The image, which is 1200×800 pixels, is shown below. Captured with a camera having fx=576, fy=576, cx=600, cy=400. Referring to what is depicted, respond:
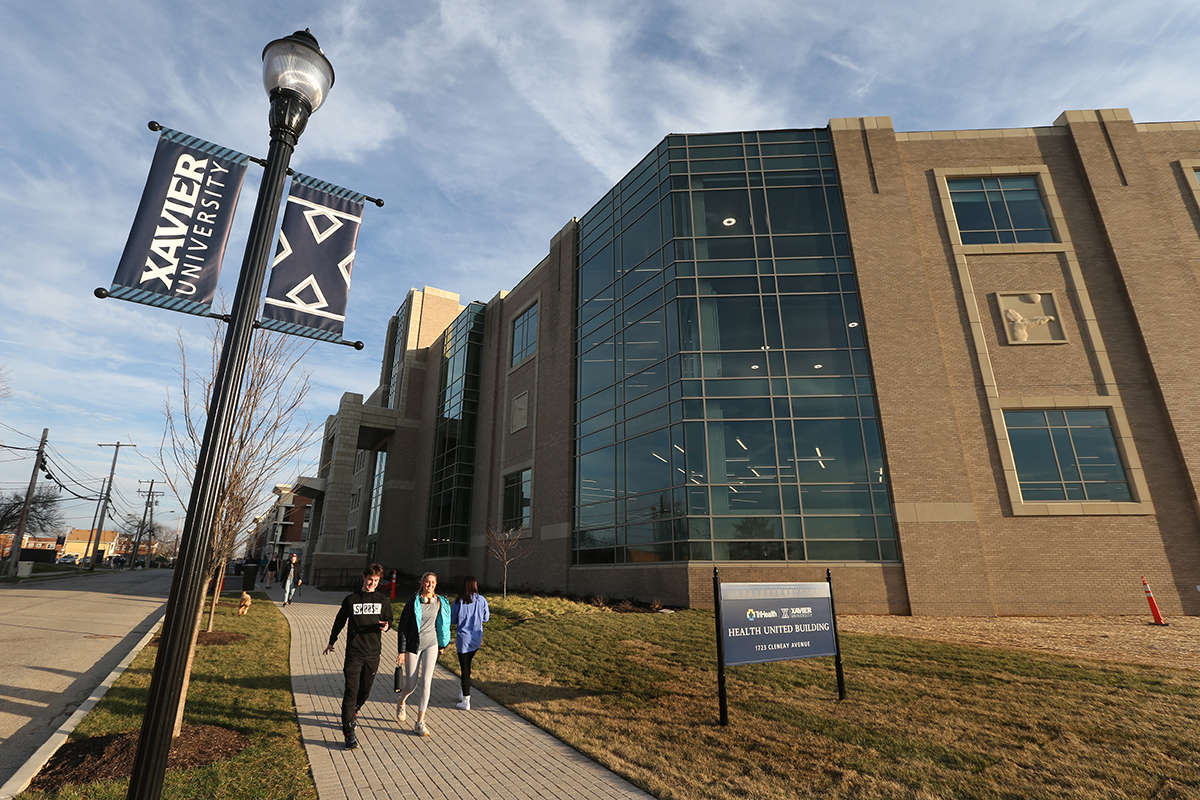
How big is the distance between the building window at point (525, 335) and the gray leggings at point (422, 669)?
840 inches

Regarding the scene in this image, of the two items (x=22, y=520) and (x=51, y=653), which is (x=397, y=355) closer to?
(x=22, y=520)

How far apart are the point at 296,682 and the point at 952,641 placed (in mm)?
11934

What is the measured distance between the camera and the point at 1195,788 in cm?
473

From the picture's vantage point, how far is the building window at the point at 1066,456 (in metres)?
16.4

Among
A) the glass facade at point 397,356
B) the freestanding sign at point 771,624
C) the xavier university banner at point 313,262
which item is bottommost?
the freestanding sign at point 771,624

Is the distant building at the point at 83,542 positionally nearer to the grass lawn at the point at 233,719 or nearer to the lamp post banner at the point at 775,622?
the grass lawn at the point at 233,719

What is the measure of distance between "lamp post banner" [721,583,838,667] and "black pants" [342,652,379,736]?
4097 mm

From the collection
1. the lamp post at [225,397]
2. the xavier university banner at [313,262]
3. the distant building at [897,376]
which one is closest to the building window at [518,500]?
the distant building at [897,376]

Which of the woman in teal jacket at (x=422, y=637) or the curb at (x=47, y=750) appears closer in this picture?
the curb at (x=47, y=750)

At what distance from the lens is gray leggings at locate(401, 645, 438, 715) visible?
673 cm

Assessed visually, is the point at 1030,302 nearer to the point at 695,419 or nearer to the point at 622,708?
the point at 695,419

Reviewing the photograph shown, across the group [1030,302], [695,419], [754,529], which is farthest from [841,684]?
[1030,302]

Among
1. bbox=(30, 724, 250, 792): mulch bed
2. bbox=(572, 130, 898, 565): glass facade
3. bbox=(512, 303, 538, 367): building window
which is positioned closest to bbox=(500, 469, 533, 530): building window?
bbox=(572, 130, 898, 565): glass facade

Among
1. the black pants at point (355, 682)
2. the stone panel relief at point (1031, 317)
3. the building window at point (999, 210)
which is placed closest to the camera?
the black pants at point (355, 682)
